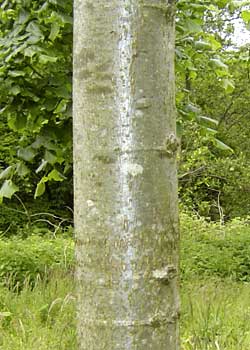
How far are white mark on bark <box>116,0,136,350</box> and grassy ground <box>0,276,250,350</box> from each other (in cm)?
205

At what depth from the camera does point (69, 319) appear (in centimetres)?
374

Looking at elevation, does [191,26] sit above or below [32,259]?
above

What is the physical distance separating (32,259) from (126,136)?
5661mm

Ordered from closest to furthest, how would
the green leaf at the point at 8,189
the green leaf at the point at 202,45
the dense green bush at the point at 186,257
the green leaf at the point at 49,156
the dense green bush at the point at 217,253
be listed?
the green leaf at the point at 8,189
the green leaf at the point at 49,156
the green leaf at the point at 202,45
the dense green bush at the point at 186,257
the dense green bush at the point at 217,253

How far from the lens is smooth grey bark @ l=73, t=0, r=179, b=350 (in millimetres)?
1029

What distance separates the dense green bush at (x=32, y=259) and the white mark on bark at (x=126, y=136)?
464cm

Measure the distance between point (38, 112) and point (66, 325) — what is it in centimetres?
161

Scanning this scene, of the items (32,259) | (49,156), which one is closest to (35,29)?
(49,156)

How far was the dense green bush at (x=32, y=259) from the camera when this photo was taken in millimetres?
5989

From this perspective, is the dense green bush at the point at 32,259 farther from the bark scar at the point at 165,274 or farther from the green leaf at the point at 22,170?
the bark scar at the point at 165,274

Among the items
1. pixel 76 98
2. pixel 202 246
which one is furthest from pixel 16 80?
pixel 202 246

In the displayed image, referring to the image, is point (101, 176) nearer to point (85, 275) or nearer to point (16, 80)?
point (85, 275)

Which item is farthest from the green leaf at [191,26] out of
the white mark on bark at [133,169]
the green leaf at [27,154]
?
the white mark on bark at [133,169]

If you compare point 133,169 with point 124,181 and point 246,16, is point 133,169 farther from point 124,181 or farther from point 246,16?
point 246,16
